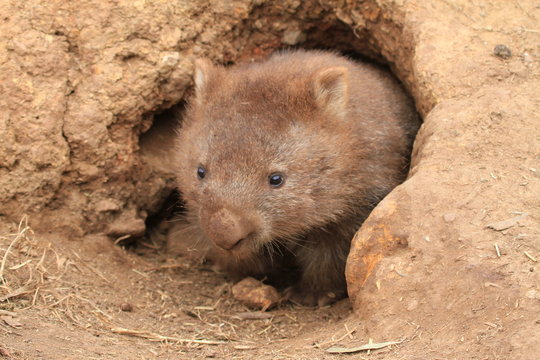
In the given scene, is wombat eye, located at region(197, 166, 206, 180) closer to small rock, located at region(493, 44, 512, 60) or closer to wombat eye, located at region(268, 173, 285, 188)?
wombat eye, located at region(268, 173, 285, 188)

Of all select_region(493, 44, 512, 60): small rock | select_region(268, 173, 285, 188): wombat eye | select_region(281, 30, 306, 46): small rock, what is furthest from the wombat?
select_region(493, 44, 512, 60): small rock

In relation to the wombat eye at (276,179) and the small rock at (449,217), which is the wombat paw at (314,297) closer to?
the wombat eye at (276,179)

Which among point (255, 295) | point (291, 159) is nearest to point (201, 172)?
point (291, 159)

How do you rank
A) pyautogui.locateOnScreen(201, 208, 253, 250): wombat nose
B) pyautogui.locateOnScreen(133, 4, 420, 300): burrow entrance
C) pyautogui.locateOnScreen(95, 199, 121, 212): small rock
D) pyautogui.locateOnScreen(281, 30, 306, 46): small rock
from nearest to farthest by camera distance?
pyautogui.locateOnScreen(201, 208, 253, 250): wombat nose
pyautogui.locateOnScreen(95, 199, 121, 212): small rock
pyautogui.locateOnScreen(133, 4, 420, 300): burrow entrance
pyautogui.locateOnScreen(281, 30, 306, 46): small rock

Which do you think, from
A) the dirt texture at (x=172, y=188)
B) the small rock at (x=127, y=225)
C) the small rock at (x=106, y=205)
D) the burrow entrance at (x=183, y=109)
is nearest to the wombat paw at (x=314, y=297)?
the dirt texture at (x=172, y=188)

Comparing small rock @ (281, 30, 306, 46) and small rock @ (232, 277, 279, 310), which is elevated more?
small rock @ (281, 30, 306, 46)

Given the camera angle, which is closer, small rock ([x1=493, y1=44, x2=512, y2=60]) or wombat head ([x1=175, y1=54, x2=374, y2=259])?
wombat head ([x1=175, y1=54, x2=374, y2=259])
